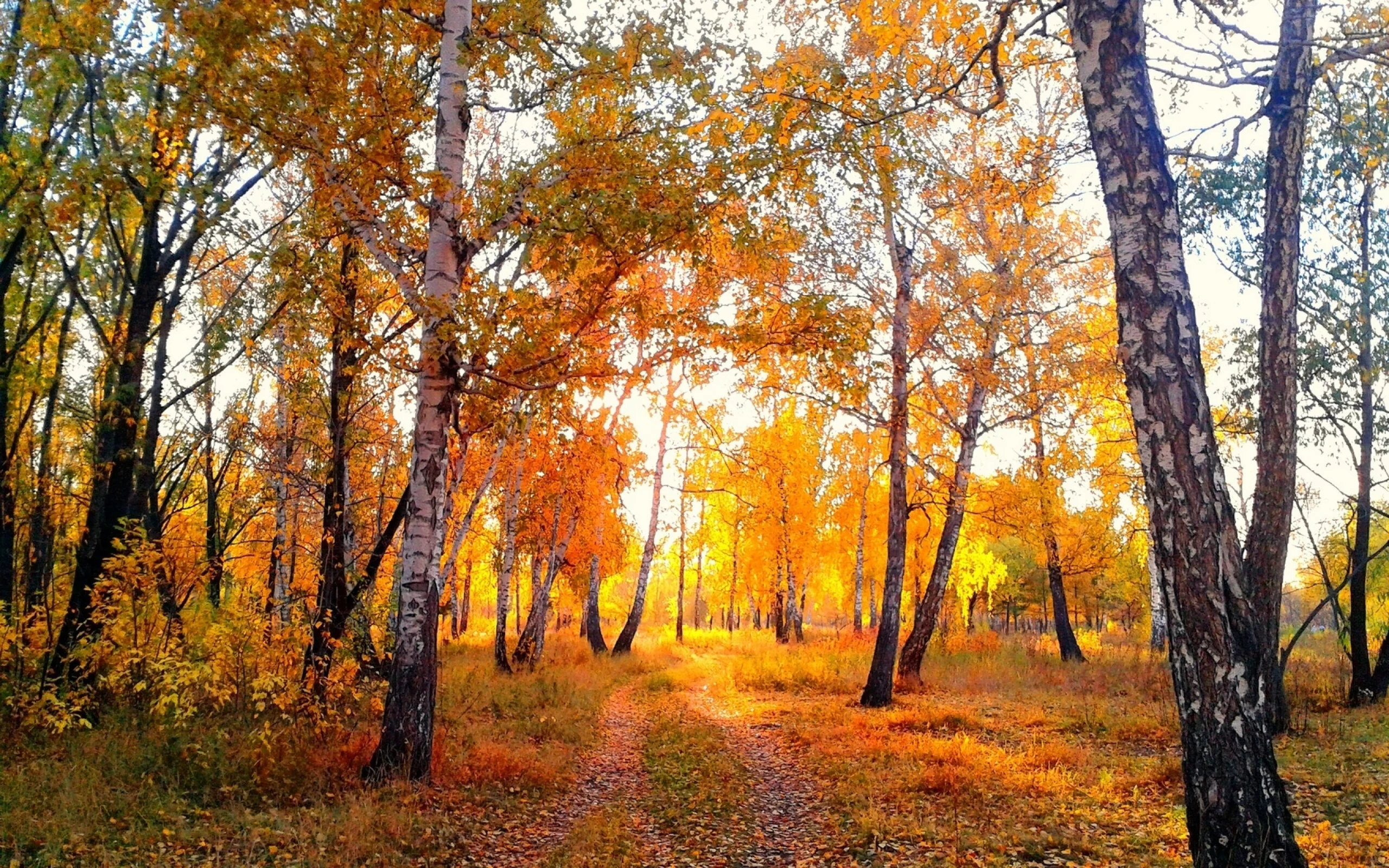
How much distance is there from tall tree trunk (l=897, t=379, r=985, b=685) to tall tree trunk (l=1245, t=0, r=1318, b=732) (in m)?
4.76

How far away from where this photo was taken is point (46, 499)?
14195mm

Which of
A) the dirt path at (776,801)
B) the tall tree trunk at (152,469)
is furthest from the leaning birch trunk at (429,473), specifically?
the dirt path at (776,801)

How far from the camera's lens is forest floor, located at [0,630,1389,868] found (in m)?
5.48

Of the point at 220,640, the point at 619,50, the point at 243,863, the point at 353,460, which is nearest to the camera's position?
the point at 243,863

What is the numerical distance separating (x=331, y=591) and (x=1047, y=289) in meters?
12.3

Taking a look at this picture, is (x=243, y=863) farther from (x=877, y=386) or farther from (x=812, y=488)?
(x=812, y=488)

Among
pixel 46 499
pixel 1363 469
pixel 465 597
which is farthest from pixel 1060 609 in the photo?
pixel 465 597

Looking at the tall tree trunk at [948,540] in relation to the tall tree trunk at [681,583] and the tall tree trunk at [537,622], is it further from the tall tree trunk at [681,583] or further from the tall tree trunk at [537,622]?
the tall tree trunk at [681,583]

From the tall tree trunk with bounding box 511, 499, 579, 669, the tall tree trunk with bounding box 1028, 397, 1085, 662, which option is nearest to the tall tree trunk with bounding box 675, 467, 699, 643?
the tall tree trunk with bounding box 511, 499, 579, 669

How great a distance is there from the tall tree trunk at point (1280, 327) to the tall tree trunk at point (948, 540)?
476 cm

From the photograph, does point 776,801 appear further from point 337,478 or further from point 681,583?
point 681,583

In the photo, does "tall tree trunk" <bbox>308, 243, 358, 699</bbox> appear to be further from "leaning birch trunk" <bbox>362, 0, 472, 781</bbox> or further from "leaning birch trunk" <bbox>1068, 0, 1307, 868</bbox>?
"leaning birch trunk" <bbox>1068, 0, 1307, 868</bbox>

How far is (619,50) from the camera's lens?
24.5ft

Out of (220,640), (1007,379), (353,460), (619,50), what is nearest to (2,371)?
(220,640)
